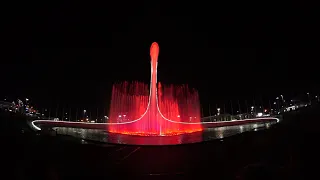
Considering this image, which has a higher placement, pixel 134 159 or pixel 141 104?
pixel 141 104

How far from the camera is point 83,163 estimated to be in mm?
10555

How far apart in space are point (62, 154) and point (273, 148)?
9.45 m

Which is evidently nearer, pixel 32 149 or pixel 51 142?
pixel 32 149

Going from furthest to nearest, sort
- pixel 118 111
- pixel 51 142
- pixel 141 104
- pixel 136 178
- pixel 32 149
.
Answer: pixel 118 111 → pixel 141 104 → pixel 51 142 → pixel 32 149 → pixel 136 178

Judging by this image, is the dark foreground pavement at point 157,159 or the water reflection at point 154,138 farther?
the water reflection at point 154,138

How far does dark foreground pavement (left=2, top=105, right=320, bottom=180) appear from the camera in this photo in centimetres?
783

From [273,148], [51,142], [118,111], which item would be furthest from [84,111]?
[273,148]

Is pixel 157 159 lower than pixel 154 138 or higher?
lower

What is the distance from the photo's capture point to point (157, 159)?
11.2 metres

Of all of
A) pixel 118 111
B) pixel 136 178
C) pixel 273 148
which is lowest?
pixel 136 178

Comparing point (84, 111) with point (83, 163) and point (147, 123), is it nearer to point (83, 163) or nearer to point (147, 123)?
point (147, 123)

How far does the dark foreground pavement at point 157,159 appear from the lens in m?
7.83

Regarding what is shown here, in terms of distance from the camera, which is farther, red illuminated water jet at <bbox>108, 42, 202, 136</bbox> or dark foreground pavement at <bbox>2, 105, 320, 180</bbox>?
red illuminated water jet at <bbox>108, 42, 202, 136</bbox>

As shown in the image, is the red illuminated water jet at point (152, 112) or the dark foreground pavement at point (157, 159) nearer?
the dark foreground pavement at point (157, 159)
